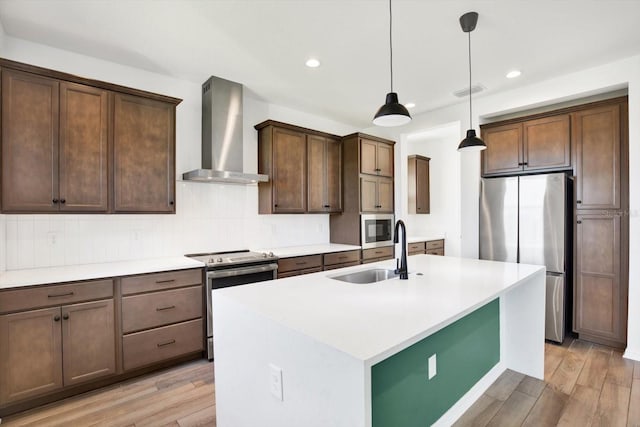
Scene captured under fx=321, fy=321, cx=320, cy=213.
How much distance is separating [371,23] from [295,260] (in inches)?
93.3

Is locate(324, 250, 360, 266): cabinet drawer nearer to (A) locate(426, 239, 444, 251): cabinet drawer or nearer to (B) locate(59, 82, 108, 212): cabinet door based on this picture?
(A) locate(426, 239, 444, 251): cabinet drawer

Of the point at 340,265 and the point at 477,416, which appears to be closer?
the point at 477,416

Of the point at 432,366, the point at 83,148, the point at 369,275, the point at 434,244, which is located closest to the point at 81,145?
the point at 83,148

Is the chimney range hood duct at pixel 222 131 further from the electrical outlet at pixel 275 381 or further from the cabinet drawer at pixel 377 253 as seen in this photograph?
the electrical outlet at pixel 275 381

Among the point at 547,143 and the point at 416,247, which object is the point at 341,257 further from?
the point at 547,143

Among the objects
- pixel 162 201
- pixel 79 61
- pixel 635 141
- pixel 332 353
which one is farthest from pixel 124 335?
pixel 635 141

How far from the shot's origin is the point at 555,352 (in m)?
3.08

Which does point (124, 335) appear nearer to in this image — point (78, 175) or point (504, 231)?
point (78, 175)

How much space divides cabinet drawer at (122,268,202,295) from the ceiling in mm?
1913

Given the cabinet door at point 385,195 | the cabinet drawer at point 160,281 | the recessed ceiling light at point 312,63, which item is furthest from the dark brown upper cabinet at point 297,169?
the cabinet drawer at point 160,281

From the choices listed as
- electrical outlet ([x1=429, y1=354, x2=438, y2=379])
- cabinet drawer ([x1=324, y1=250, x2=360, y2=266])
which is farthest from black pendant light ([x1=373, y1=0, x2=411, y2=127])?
cabinet drawer ([x1=324, y1=250, x2=360, y2=266])

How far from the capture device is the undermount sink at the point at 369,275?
2.33 metres

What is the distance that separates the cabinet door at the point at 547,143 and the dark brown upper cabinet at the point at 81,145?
3.74m

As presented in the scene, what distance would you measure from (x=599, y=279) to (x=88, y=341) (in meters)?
4.56
